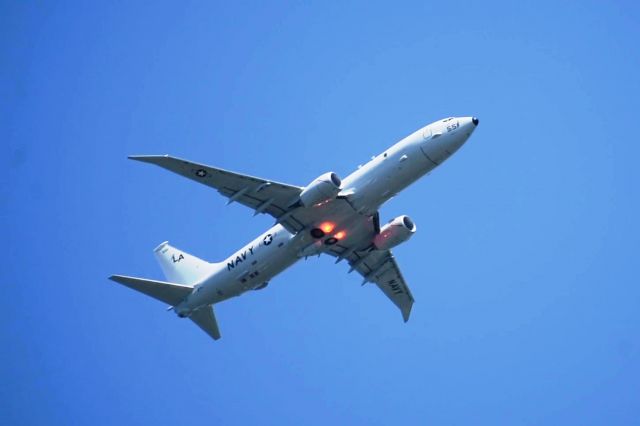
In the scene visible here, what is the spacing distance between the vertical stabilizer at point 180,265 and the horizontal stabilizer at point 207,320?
2.35 metres

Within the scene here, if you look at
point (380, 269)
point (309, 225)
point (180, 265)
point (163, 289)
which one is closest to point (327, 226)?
point (309, 225)

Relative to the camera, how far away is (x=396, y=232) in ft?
214

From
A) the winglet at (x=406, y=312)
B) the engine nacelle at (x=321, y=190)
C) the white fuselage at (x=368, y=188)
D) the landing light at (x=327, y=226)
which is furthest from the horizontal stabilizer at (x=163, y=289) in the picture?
the winglet at (x=406, y=312)

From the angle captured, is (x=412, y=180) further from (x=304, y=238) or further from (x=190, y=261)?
(x=190, y=261)

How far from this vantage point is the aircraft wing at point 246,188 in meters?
58.5

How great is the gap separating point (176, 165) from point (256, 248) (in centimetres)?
926

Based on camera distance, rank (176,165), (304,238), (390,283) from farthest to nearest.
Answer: (390,283)
(304,238)
(176,165)

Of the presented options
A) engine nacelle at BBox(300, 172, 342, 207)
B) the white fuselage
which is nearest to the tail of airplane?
the white fuselage

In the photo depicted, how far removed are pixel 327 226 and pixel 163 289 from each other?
42.4 ft

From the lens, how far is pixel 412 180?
60.6 metres

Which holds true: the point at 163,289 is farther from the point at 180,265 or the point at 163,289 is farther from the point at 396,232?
the point at 396,232

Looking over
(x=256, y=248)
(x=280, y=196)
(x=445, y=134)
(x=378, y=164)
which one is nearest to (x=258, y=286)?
(x=256, y=248)

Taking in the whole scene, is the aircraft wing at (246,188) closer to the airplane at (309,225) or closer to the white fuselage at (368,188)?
the airplane at (309,225)

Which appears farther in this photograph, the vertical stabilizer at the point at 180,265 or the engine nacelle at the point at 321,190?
the vertical stabilizer at the point at 180,265
